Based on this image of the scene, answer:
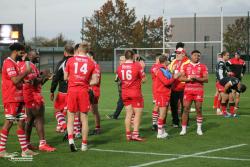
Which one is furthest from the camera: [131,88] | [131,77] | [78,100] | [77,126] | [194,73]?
[194,73]

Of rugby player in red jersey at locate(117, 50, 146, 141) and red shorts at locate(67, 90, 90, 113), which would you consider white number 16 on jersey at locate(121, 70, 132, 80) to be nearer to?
rugby player in red jersey at locate(117, 50, 146, 141)

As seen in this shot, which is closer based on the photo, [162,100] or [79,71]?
[79,71]

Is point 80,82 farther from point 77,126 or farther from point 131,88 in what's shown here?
point 77,126

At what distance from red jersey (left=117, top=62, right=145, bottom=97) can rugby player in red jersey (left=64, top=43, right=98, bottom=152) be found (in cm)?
162

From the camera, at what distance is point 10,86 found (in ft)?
36.8

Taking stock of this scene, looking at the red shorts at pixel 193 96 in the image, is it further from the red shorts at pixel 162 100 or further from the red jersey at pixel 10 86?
the red jersey at pixel 10 86

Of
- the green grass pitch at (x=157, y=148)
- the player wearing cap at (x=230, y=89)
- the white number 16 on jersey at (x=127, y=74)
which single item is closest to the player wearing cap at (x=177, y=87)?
the green grass pitch at (x=157, y=148)

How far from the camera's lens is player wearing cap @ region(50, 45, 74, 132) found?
1384 centimetres

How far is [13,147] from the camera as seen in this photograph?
12.6m

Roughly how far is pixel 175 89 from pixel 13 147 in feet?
18.4

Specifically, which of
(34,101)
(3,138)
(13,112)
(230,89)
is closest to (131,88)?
(34,101)

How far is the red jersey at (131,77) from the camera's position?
13656mm

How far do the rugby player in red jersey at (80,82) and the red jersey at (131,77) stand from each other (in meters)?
1.62

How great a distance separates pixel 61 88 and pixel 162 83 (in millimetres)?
2461
